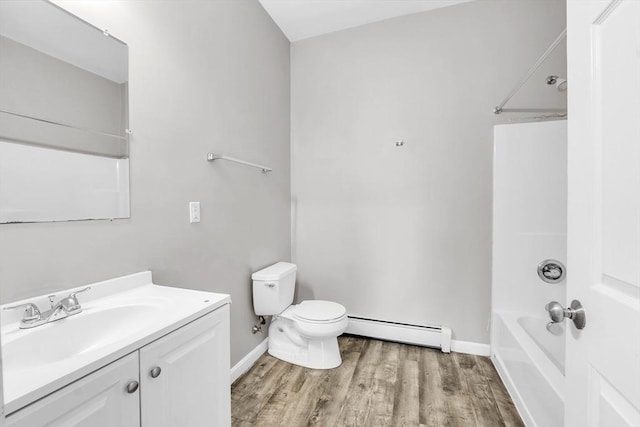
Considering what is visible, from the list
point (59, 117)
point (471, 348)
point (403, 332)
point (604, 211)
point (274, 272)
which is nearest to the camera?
point (604, 211)

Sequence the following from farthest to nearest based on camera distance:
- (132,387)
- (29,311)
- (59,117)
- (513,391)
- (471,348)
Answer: (471,348) → (513,391) → (59,117) → (29,311) → (132,387)

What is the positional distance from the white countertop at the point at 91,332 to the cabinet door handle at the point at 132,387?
0.29ft

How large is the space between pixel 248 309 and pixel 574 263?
182cm

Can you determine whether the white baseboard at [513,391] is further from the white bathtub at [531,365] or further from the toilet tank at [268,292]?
the toilet tank at [268,292]

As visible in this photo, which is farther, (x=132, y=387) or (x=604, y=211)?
(x=132, y=387)

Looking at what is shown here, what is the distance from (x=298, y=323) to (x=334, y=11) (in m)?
2.37

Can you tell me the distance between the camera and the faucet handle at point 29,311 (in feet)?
2.85

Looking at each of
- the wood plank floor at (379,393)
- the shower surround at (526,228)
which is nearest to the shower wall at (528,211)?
the shower surround at (526,228)

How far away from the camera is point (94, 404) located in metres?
0.69

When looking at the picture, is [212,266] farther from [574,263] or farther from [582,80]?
[582,80]

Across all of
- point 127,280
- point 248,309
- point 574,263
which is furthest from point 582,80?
point 248,309

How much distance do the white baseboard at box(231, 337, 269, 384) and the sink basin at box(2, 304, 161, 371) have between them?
1004 millimetres

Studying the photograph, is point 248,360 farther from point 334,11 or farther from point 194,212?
point 334,11

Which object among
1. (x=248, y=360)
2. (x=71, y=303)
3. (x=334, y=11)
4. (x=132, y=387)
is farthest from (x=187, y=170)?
(x=334, y=11)
